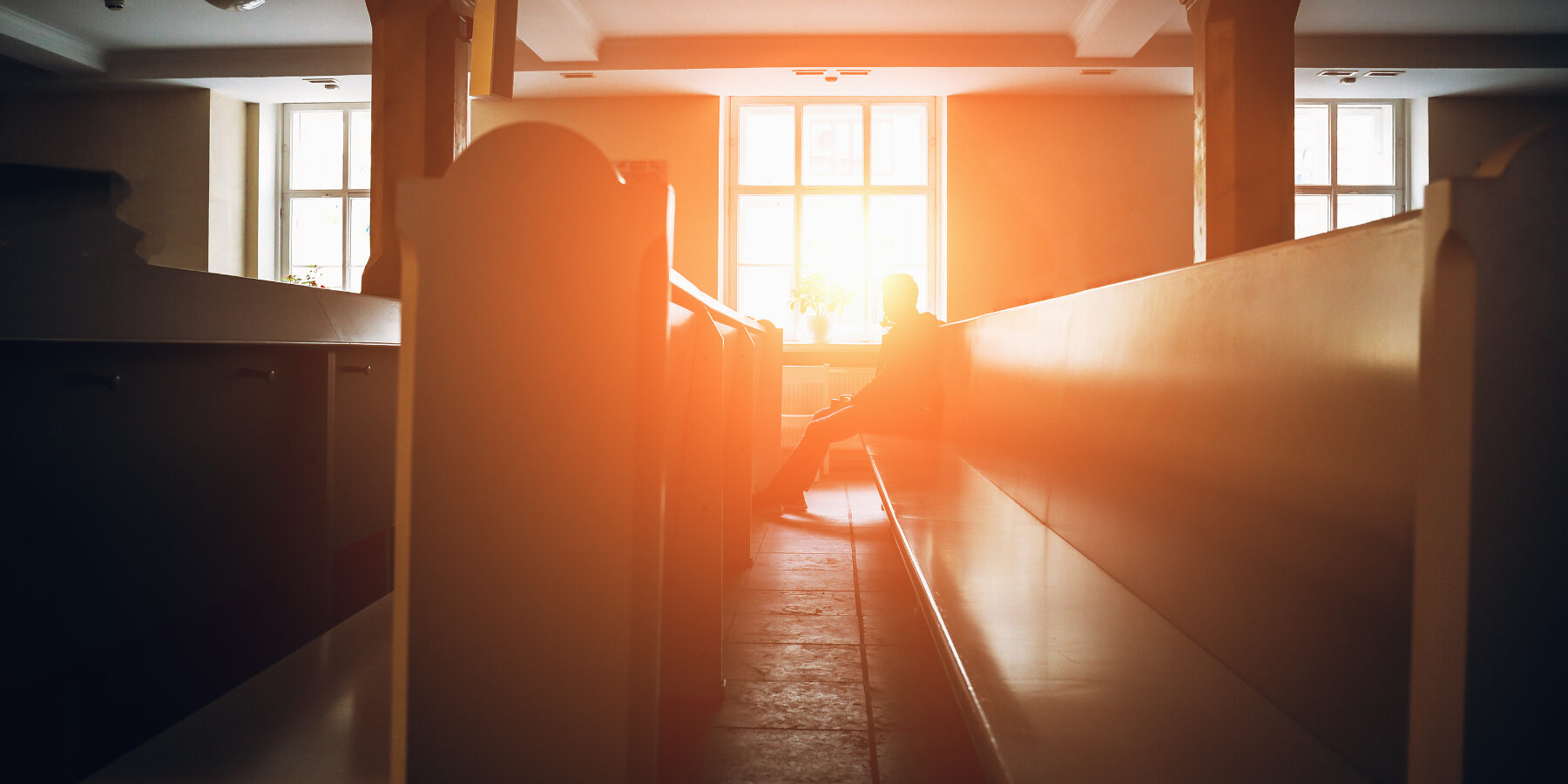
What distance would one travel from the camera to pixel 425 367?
1.01 metres

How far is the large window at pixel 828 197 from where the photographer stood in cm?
718

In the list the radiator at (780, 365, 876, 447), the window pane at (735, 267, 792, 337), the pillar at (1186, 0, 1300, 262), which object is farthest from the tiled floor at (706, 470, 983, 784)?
the window pane at (735, 267, 792, 337)

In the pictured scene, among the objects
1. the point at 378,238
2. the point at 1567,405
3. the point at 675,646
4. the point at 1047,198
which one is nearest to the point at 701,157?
the point at 1047,198

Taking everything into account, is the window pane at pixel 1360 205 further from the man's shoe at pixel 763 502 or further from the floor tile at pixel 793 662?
the floor tile at pixel 793 662

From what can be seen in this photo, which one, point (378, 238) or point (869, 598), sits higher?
point (378, 238)

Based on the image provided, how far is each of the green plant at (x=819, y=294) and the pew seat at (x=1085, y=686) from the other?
499 cm

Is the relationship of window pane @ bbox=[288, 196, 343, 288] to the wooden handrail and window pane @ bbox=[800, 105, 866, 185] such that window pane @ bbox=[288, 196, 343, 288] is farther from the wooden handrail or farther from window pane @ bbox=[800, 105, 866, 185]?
the wooden handrail

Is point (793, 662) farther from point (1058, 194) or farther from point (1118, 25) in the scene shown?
point (1058, 194)

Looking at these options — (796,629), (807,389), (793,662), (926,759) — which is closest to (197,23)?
(807,389)

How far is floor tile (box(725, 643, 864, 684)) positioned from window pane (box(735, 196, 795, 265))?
5454 millimetres

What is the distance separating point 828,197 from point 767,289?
1031 millimetres

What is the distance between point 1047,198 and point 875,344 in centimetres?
194

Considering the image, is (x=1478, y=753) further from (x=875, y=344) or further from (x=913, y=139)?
(x=913, y=139)

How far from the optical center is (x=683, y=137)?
6.79 m
